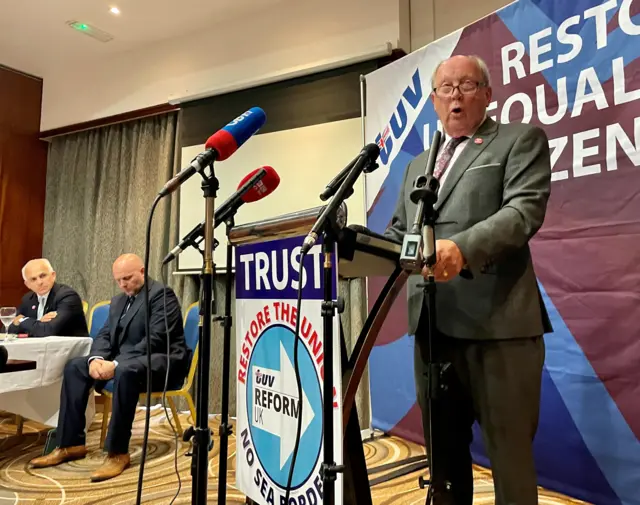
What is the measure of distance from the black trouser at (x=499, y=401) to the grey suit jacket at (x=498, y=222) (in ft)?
0.14

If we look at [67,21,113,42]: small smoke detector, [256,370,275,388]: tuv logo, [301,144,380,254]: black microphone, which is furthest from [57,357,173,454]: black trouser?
[67,21,113,42]: small smoke detector

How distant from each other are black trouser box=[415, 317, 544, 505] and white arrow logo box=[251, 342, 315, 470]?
311 mm

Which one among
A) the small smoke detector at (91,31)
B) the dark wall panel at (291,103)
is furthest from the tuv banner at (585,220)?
the small smoke detector at (91,31)

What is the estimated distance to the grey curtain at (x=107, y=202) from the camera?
4.23 meters

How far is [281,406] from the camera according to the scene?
1.22 metres

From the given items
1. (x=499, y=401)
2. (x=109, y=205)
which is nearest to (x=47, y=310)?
(x=109, y=205)

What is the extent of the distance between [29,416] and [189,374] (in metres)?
0.86

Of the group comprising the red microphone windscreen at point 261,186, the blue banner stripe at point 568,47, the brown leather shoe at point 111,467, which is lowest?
the brown leather shoe at point 111,467

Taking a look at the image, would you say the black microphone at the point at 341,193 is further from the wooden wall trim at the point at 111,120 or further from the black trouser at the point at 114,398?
the wooden wall trim at the point at 111,120

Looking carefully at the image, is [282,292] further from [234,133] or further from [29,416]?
[29,416]

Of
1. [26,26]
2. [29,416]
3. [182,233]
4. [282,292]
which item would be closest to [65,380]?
[29,416]

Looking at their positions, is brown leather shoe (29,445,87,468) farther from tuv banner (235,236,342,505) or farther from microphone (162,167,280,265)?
microphone (162,167,280,265)

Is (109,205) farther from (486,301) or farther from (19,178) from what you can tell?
(486,301)

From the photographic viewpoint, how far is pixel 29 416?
2.87 metres
